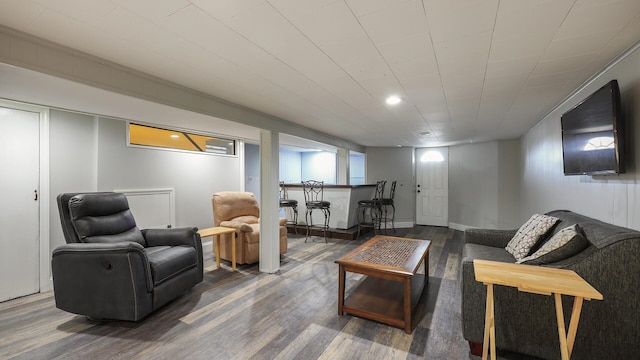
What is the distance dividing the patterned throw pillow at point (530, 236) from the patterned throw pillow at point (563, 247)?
18.6 inches

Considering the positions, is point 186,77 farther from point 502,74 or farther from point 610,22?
point 610,22

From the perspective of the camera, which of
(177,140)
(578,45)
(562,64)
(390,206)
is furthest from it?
(390,206)

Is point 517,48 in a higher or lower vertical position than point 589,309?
higher

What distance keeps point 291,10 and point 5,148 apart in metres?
3.19

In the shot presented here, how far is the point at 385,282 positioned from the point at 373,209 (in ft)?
11.0

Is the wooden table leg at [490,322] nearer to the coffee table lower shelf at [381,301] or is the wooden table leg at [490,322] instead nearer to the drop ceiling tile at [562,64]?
the coffee table lower shelf at [381,301]

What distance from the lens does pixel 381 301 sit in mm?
2498

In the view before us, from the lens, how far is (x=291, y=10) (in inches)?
50.6

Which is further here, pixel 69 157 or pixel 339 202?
pixel 339 202

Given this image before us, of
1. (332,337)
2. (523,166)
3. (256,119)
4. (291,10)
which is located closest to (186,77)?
A: (256,119)

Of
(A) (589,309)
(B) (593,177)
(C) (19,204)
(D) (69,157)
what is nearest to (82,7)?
(D) (69,157)

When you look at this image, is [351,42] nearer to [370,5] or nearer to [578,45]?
[370,5]

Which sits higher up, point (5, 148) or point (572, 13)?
point (572, 13)

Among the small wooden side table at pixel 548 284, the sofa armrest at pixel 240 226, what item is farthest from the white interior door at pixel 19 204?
the small wooden side table at pixel 548 284
